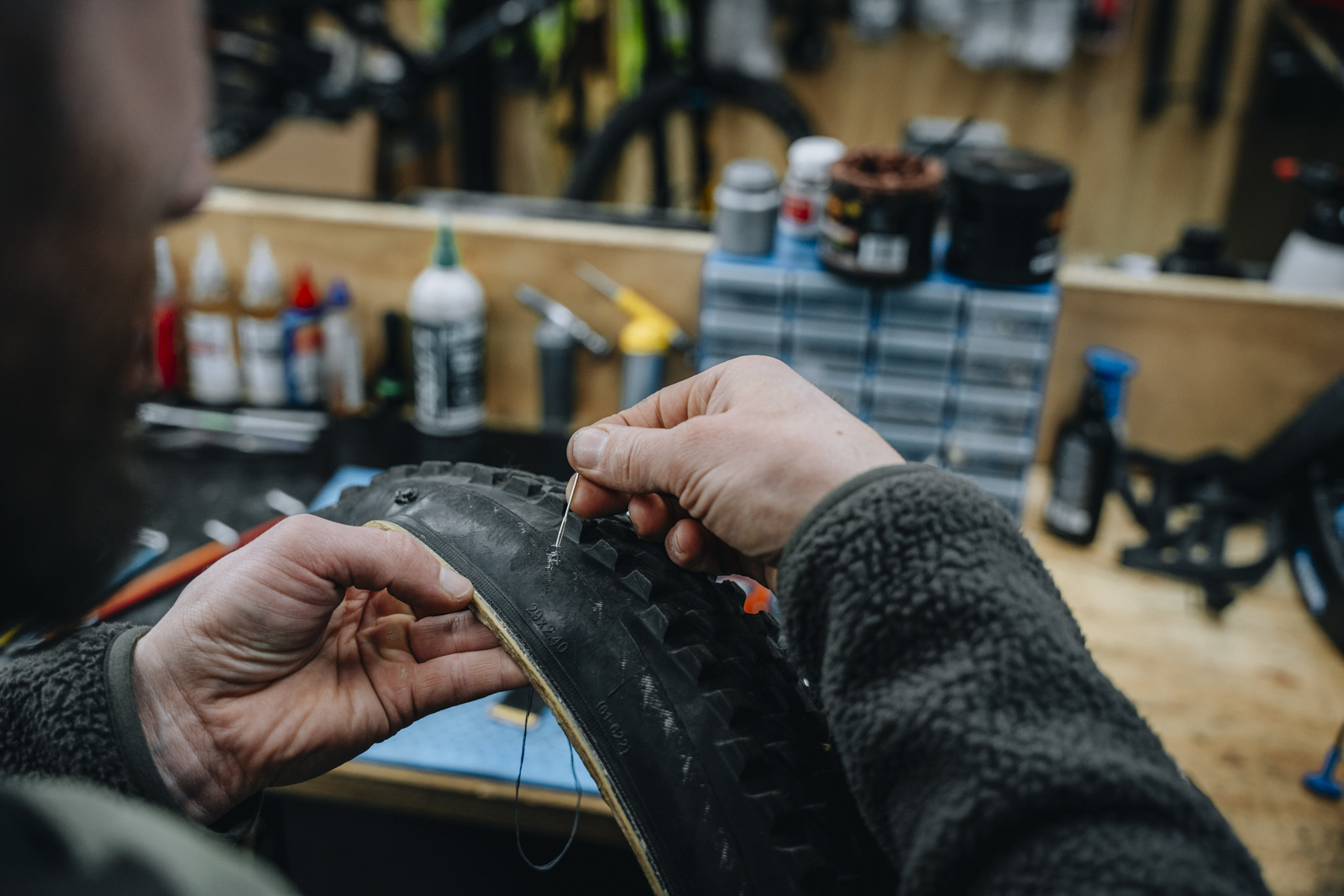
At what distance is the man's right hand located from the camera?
0.50 metres

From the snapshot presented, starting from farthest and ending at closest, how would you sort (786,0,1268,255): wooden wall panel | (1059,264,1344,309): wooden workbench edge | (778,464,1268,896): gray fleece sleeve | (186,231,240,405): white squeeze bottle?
(786,0,1268,255): wooden wall panel, (186,231,240,405): white squeeze bottle, (1059,264,1344,309): wooden workbench edge, (778,464,1268,896): gray fleece sleeve

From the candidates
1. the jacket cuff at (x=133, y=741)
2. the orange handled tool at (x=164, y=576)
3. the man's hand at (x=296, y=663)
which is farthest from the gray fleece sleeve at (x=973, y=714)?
the orange handled tool at (x=164, y=576)

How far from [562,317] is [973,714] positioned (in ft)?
2.85

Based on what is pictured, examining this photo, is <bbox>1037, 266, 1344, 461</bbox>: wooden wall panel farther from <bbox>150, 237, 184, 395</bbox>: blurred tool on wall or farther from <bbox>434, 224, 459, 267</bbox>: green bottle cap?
<bbox>150, 237, 184, 395</bbox>: blurred tool on wall

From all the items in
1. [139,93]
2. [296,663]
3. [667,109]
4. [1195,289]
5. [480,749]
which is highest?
[667,109]

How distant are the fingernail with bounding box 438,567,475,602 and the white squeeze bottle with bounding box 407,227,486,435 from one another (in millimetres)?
630

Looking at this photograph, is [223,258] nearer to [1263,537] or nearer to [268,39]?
[268,39]

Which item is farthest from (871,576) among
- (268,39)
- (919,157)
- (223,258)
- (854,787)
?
(268,39)

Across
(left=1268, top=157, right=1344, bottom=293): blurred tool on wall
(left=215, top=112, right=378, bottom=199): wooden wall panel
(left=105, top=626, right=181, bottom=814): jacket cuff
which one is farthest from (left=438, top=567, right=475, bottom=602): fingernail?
(left=215, top=112, right=378, bottom=199): wooden wall panel

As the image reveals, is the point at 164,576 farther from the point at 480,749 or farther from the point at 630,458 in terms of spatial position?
the point at 630,458

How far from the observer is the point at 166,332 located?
1204mm

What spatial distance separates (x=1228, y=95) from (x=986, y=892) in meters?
2.56

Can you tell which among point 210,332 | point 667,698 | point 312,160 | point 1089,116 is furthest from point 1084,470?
point 312,160

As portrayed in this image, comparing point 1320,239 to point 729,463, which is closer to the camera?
point 729,463
